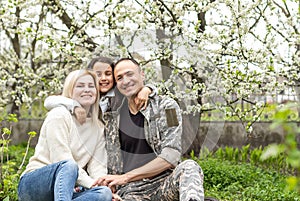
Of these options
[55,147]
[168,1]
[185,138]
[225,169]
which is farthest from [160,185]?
[168,1]

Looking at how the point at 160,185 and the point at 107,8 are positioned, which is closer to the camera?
the point at 160,185

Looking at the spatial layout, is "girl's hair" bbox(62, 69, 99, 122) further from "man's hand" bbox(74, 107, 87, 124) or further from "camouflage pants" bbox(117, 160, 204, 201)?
"camouflage pants" bbox(117, 160, 204, 201)

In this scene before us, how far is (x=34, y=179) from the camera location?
273cm

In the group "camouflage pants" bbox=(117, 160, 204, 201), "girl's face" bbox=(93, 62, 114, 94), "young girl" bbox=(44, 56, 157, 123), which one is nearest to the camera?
"camouflage pants" bbox=(117, 160, 204, 201)

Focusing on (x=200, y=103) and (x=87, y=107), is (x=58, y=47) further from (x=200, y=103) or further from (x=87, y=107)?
(x=87, y=107)

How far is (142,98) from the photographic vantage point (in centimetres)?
289

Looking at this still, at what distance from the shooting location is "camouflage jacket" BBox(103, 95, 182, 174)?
2850mm

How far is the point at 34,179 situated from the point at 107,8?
3007mm

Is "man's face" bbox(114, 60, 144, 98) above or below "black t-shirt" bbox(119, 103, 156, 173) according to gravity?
above

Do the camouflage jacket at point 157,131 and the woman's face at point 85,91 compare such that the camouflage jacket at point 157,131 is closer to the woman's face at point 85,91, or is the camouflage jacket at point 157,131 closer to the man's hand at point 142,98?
the man's hand at point 142,98

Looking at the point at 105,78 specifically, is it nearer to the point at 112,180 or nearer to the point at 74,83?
the point at 74,83

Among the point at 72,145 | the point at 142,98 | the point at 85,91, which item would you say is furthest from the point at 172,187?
the point at 85,91

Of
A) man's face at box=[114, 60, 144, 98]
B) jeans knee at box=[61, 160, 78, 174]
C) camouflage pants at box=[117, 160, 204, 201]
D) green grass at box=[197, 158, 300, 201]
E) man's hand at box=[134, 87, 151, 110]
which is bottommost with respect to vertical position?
green grass at box=[197, 158, 300, 201]

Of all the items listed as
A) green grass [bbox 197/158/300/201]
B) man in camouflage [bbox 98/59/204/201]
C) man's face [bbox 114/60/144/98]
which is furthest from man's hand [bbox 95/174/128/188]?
green grass [bbox 197/158/300/201]
